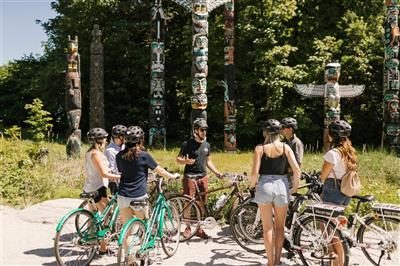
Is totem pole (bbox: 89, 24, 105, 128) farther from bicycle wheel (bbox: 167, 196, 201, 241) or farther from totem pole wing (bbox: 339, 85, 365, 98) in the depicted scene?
bicycle wheel (bbox: 167, 196, 201, 241)

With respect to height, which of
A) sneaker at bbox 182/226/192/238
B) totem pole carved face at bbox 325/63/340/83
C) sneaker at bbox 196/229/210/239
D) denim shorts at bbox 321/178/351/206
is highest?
totem pole carved face at bbox 325/63/340/83

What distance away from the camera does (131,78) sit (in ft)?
73.4

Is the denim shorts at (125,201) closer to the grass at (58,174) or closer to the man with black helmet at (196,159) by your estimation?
the man with black helmet at (196,159)

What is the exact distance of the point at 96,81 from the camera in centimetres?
1594

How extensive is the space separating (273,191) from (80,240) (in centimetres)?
236

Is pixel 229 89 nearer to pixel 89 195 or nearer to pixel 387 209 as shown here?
pixel 89 195

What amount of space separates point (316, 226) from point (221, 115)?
14.8 metres

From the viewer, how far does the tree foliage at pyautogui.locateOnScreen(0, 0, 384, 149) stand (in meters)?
17.8

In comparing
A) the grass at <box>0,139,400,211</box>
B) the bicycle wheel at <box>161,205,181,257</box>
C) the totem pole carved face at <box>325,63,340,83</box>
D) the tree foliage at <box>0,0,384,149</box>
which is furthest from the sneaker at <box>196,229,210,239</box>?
the tree foliage at <box>0,0,384,149</box>

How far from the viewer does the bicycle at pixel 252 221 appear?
5793mm

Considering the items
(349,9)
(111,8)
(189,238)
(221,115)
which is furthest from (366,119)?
(189,238)

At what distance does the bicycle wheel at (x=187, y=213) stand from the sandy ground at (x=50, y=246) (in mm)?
145

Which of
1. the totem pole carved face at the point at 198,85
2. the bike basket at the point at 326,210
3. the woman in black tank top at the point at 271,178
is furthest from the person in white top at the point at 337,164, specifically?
the totem pole carved face at the point at 198,85

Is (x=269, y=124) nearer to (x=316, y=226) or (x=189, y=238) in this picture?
(x=316, y=226)
